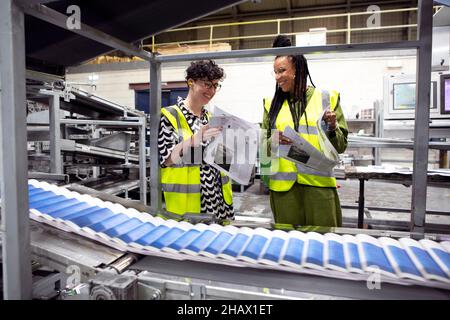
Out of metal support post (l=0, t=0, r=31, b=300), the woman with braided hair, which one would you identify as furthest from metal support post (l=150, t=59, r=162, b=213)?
metal support post (l=0, t=0, r=31, b=300)

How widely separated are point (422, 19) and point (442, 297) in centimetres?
87

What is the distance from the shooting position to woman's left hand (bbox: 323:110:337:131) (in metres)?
1.35

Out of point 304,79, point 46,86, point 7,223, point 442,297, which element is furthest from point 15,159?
point 46,86

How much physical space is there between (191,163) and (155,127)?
24 cm

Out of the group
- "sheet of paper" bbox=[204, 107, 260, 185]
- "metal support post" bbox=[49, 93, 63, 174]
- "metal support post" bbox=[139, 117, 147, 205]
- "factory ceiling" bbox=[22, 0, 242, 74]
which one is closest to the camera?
"factory ceiling" bbox=[22, 0, 242, 74]

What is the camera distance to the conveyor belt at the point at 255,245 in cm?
71

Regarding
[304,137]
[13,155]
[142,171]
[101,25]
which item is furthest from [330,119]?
[142,171]

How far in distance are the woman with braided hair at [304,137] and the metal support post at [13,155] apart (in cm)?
98

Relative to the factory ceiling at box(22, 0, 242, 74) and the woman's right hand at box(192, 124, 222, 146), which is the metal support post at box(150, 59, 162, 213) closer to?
the factory ceiling at box(22, 0, 242, 74)

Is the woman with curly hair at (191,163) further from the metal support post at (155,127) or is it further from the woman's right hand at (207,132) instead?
the woman's right hand at (207,132)

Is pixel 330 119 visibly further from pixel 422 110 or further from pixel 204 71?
pixel 204 71

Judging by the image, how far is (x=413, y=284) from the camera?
678 mm

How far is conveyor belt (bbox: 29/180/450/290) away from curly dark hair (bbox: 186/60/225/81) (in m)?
0.75

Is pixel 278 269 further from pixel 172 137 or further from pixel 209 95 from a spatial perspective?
pixel 209 95
